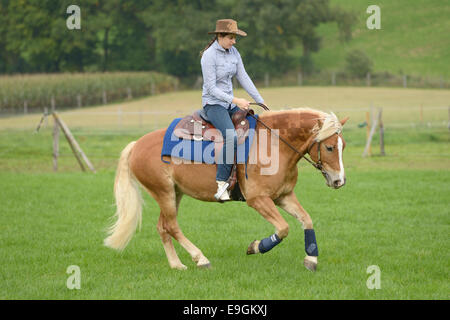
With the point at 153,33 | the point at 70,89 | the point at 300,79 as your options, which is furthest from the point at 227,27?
the point at 153,33

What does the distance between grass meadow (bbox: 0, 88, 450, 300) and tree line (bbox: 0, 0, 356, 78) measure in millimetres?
34558

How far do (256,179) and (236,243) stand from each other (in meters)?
1.86

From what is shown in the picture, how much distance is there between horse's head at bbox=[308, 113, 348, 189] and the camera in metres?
6.13

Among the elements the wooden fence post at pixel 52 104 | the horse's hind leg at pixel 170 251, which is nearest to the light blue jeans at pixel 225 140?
the horse's hind leg at pixel 170 251

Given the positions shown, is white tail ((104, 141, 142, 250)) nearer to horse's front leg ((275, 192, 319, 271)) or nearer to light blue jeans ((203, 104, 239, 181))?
light blue jeans ((203, 104, 239, 181))

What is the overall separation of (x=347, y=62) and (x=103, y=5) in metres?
23.1

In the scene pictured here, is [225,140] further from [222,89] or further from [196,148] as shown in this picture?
[222,89]

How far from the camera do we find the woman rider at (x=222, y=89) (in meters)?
6.46

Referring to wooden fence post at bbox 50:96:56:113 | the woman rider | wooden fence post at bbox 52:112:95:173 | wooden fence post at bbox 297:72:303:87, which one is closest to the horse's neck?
Answer: the woman rider

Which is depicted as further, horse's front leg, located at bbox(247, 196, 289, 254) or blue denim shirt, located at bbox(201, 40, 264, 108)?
blue denim shirt, located at bbox(201, 40, 264, 108)

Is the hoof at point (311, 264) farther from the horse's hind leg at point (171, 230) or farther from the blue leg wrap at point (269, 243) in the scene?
the horse's hind leg at point (171, 230)

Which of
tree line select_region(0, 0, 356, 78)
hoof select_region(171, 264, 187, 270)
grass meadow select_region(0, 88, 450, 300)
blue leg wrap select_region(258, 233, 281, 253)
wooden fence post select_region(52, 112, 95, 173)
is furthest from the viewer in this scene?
tree line select_region(0, 0, 356, 78)

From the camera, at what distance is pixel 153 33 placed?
52.9m
